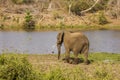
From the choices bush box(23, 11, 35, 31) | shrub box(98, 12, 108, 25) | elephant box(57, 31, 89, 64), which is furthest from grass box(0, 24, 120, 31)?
elephant box(57, 31, 89, 64)

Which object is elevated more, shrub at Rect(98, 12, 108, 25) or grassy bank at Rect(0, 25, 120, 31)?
shrub at Rect(98, 12, 108, 25)

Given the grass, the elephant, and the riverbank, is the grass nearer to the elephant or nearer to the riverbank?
the riverbank

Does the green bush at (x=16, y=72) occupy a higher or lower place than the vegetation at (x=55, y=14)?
higher

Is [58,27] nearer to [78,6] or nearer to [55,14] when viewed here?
[55,14]

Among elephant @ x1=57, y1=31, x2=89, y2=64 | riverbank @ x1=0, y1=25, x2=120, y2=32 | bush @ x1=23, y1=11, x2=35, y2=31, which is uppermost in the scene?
elephant @ x1=57, y1=31, x2=89, y2=64

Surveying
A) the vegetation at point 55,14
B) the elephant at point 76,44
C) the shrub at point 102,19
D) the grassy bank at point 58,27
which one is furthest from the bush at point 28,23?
the elephant at point 76,44

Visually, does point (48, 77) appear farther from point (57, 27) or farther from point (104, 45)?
point (57, 27)

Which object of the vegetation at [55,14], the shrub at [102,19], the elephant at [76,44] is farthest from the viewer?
the shrub at [102,19]

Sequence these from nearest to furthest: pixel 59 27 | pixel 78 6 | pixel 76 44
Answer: pixel 76 44
pixel 59 27
pixel 78 6

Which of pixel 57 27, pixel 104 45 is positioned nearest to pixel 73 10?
pixel 57 27

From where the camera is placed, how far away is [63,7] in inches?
1989

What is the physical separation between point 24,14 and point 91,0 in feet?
33.0

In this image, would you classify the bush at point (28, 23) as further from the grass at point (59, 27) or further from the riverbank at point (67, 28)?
the riverbank at point (67, 28)

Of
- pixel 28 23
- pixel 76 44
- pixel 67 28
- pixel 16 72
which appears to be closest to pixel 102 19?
pixel 67 28
